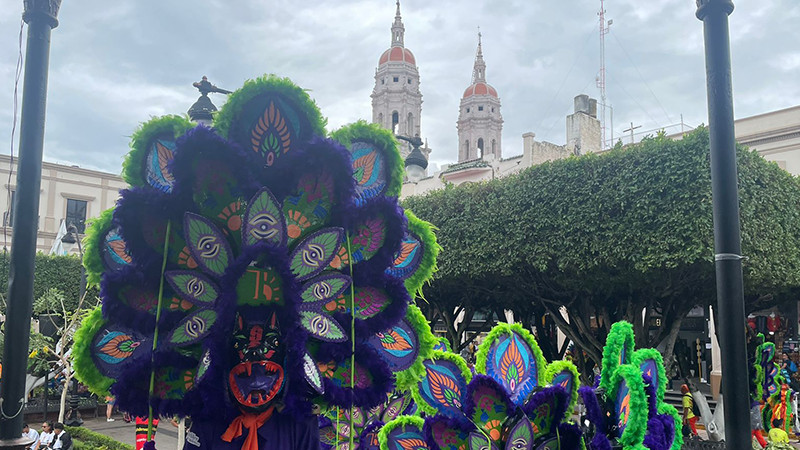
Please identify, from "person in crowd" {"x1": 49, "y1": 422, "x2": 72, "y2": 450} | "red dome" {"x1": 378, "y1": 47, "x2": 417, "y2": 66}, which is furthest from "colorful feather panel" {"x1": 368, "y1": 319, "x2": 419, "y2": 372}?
"red dome" {"x1": 378, "y1": 47, "x2": 417, "y2": 66}

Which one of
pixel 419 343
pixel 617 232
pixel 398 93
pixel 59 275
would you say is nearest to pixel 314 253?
pixel 419 343

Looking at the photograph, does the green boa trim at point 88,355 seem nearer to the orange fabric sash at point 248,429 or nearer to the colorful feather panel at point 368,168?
the orange fabric sash at point 248,429

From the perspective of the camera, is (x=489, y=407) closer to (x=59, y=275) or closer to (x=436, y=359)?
(x=436, y=359)

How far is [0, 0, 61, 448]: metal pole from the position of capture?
3867 millimetres

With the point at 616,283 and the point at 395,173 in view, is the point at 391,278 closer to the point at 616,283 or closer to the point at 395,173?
the point at 395,173

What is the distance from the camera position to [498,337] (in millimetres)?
5555

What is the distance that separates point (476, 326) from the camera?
33094 millimetres

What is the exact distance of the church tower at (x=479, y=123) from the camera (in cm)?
8750

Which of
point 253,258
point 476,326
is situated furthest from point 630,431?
point 476,326

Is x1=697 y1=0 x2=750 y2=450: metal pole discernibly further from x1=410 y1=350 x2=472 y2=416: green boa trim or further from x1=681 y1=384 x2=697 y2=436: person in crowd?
x1=681 y1=384 x2=697 y2=436: person in crowd

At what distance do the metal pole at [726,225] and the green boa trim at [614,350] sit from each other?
2.25 meters

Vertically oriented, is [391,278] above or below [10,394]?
above

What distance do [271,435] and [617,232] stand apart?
10249mm

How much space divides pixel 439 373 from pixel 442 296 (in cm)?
1434
